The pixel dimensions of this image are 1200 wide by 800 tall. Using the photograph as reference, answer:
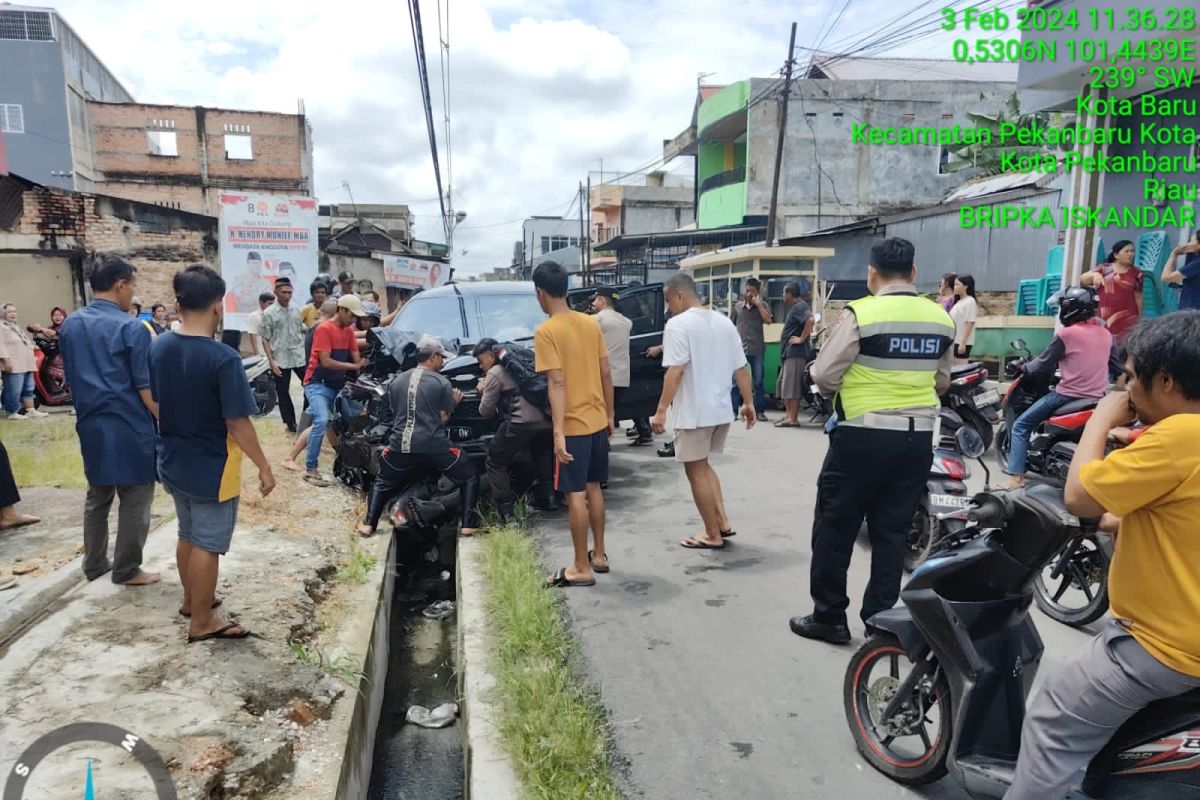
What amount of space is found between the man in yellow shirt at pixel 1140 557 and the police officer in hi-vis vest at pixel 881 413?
144 cm

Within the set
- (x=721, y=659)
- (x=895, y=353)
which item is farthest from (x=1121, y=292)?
(x=721, y=659)

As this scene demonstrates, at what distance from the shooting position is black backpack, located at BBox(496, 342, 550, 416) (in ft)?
18.8

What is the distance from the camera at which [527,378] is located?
18.9 ft

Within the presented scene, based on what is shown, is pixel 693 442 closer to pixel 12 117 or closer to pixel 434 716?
pixel 434 716

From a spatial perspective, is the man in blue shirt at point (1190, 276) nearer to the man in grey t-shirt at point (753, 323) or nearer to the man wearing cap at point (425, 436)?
the man in grey t-shirt at point (753, 323)

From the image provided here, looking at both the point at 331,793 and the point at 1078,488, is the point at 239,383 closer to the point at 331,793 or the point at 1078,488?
the point at 331,793

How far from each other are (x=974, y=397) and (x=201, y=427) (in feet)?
20.6

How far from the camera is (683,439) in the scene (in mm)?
4973

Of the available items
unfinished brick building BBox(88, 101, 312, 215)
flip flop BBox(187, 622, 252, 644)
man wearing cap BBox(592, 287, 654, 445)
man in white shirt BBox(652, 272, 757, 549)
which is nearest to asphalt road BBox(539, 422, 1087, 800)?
man in white shirt BBox(652, 272, 757, 549)

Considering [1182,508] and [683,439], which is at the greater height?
[1182,508]

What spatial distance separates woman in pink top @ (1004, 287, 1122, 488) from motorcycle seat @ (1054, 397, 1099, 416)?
3.4 inches

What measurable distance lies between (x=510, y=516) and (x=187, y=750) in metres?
3.52

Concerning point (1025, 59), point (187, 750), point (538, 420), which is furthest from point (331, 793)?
point (1025, 59)

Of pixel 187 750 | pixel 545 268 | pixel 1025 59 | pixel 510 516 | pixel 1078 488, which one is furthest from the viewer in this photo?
pixel 1025 59
